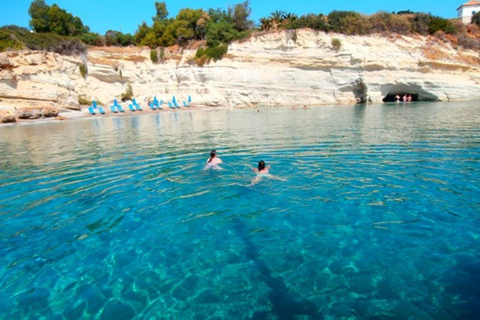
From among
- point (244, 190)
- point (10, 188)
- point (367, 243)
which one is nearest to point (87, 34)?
point (10, 188)

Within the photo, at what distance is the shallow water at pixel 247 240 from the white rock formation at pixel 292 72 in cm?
3394

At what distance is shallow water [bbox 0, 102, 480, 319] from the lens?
3840 millimetres

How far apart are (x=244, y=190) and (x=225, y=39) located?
4103cm

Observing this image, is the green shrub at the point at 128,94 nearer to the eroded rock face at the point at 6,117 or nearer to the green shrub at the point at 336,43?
the eroded rock face at the point at 6,117

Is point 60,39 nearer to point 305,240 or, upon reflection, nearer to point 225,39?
point 225,39

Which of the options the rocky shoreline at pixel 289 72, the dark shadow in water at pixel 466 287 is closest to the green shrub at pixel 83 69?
the rocky shoreline at pixel 289 72

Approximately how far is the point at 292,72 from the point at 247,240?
133ft

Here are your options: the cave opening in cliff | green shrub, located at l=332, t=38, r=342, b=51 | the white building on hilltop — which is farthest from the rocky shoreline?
the white building on hilltop

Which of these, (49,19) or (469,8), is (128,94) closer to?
(49,19)

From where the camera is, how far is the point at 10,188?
28.8 ft

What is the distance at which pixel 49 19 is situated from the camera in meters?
47.8

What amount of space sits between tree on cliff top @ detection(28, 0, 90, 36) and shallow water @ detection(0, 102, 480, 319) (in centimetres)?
4670

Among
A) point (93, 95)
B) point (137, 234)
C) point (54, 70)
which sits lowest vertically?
point (137, 234)

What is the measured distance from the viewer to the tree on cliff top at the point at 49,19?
47031mm
